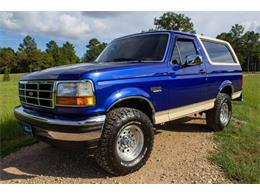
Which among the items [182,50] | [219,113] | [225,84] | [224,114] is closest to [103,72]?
[182,50]

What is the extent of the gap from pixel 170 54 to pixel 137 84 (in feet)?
3.41

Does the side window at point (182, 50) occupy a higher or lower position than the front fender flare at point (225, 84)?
higher

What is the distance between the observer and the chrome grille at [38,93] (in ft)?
11.2

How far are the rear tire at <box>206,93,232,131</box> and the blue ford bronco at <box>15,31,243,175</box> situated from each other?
459mm

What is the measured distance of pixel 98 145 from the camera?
10.9 feet

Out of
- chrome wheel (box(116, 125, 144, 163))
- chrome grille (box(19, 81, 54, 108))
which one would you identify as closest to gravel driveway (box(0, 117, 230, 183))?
chrome wheel (box(116, 125, 144, 163))

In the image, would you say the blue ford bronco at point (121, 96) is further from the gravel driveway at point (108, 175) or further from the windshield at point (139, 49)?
the gravel driveway at point (108, 175)

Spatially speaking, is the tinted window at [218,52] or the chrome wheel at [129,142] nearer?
the chrome wheel at [129,142]

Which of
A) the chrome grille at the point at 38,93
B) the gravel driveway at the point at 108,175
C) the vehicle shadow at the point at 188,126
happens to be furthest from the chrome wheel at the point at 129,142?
the vehicle shadow at the point at 188,126

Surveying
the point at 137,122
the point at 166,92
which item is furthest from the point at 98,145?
the point at 166,92

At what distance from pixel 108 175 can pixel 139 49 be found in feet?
7.28

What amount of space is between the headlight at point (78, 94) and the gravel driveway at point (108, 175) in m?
1.12

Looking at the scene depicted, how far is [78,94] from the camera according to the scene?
10.5ft

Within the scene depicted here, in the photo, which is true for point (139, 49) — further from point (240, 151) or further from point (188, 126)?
point (188, 126)
